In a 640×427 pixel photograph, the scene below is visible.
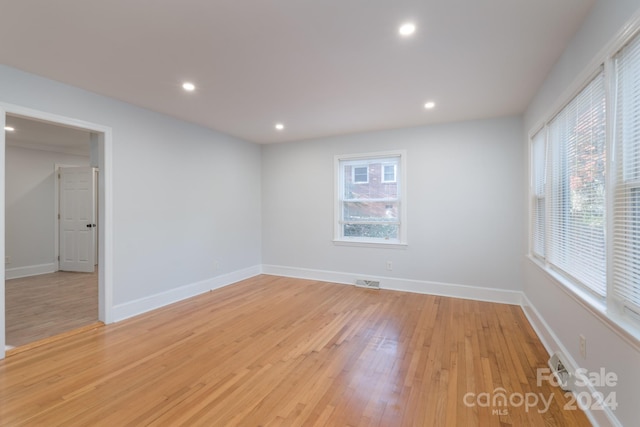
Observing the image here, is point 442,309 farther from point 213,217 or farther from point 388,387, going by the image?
point 213,217

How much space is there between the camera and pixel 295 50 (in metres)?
2.29

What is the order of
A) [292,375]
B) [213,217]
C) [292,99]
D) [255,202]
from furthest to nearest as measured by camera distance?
[255,202] → [213,217] → [292,99] → [292,375]

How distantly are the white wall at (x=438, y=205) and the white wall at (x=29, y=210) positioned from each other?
5044 millimetres

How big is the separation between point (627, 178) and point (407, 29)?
157 centimetres

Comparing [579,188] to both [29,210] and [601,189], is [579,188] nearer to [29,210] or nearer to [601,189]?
[601,189]

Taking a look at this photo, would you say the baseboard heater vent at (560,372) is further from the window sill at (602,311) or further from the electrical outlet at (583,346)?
the window sill at (602,311)

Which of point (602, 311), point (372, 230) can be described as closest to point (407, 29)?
point (602, 311)

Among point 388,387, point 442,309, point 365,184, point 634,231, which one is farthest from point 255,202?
point 634,231

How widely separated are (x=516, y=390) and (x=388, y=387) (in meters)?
0.90

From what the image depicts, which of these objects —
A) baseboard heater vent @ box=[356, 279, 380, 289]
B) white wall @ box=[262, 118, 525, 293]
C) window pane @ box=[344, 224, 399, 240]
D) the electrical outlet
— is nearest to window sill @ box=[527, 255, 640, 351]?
the electrical outlet

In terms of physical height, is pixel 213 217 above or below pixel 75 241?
above

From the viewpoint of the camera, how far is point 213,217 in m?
4.68

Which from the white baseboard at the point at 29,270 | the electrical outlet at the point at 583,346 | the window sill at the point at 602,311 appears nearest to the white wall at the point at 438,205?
the window sill at the point at 602,311

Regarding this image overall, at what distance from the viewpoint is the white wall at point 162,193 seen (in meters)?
3.06
